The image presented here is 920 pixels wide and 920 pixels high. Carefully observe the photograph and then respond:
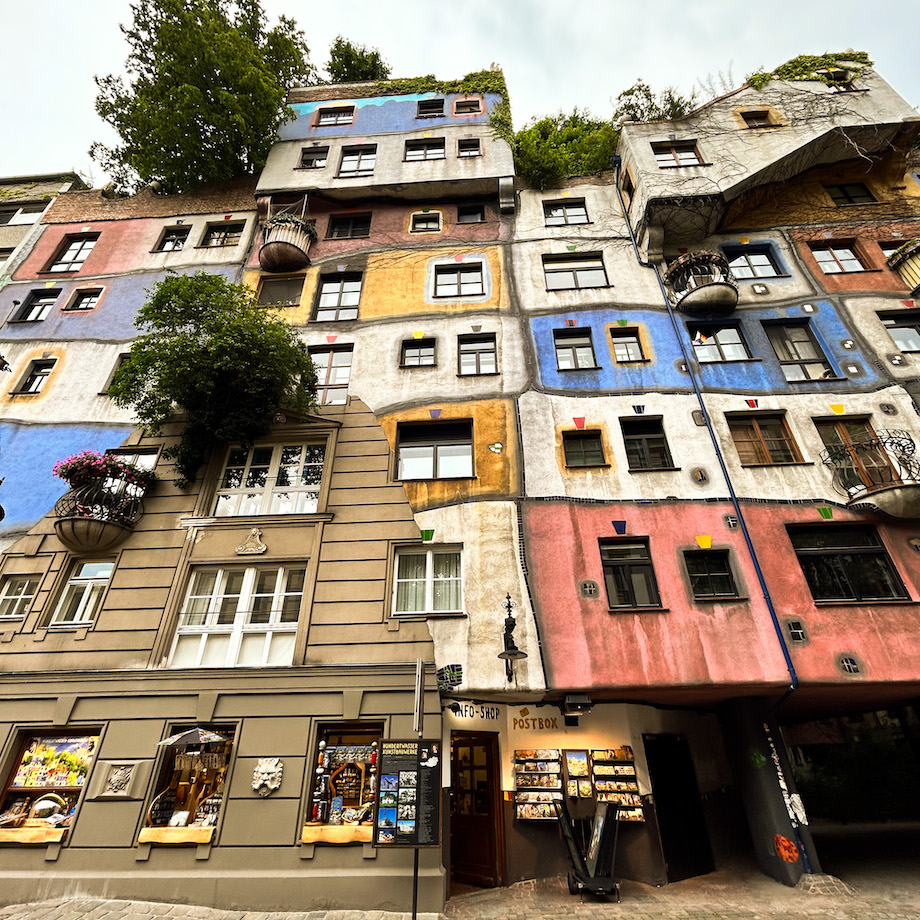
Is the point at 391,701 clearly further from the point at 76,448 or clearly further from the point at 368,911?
the point at 76,448

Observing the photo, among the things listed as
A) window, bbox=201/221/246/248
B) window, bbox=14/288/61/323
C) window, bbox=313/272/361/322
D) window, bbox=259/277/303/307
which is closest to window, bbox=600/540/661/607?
window, bbox=313/272/361/322

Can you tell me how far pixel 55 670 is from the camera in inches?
449

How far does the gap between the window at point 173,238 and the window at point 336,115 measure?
771 cm

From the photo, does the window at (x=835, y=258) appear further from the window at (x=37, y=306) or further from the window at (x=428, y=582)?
the window at (x=37, y=306)

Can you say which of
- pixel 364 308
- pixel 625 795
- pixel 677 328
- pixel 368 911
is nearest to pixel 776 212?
pixel 677 328

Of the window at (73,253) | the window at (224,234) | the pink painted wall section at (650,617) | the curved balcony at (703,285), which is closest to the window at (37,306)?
the window at (73,253)

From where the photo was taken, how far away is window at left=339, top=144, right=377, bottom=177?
21.0 m

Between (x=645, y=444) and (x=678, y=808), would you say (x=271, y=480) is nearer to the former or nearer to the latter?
(x=645, y=444)

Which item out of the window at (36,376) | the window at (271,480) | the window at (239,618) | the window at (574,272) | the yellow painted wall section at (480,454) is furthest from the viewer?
the window at (574,272)

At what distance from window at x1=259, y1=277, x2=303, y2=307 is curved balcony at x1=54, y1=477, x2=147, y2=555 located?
8.02 m

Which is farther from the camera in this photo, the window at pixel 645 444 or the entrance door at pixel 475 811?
the window at pixel 645 444

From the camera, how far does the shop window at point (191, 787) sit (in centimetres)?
979

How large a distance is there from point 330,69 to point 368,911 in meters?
32.0

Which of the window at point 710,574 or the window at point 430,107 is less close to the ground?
the window at point 430,107
